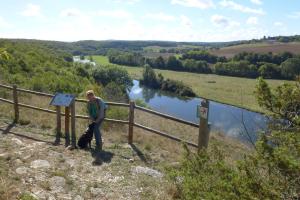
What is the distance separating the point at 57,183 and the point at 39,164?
108 centimetres

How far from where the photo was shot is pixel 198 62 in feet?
379

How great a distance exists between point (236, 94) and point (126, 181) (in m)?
67.0

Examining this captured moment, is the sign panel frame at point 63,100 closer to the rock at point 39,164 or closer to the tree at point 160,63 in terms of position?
the rock at point 39,164

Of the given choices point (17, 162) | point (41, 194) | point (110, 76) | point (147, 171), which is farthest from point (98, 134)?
point (110, 76)

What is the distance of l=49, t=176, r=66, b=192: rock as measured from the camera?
7.08 m

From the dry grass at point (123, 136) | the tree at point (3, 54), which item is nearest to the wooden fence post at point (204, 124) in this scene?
the dry grass at point (123, 136)

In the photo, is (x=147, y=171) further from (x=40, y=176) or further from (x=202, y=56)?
(x=202, y=56)

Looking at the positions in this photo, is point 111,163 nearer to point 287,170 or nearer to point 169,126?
point 287,170

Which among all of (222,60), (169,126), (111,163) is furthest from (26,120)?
(222,60)

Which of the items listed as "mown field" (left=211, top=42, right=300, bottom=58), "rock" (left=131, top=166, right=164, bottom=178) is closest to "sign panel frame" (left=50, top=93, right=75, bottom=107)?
"rock" (left=131, top=166, right=164, bottom=178)

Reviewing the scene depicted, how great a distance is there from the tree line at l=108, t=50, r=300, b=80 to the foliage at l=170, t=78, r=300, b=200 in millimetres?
A: 65901

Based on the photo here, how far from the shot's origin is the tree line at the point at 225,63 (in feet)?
261

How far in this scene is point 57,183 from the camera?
7324 mm

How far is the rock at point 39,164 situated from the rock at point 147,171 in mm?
1912
